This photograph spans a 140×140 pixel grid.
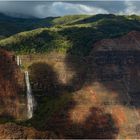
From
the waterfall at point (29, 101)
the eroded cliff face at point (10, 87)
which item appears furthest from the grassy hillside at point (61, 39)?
the waterfall at point (29, 101)

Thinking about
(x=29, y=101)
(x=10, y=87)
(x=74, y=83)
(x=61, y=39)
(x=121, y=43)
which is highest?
(x=61, y=39)

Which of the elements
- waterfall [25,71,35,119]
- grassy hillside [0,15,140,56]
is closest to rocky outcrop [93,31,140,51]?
grassy hillside [0,15,140,56]

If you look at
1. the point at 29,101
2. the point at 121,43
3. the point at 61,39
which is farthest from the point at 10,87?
the point at 121,43

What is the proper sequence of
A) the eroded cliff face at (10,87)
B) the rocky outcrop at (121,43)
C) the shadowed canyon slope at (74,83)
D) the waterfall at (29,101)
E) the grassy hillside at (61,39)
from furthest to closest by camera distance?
the grassy hillside at (61,39)
the rocky outcrop at (121,43)
the waterfall at (29,101)
the eroded cliff face at (10,87)
the shadowed canyon slope at (74,83)

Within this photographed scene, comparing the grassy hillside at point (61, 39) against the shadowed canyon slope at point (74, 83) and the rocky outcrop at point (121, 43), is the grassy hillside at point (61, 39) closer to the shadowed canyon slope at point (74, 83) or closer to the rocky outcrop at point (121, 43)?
the shadowed canyon slope at point (74, 83)

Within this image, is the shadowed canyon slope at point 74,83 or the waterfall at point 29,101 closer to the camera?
the shadowed canyon slope at point 74,83

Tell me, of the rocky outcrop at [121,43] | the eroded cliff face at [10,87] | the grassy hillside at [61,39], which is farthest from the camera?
the grassy hillside at [61,39]

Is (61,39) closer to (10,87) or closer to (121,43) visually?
(121,43)

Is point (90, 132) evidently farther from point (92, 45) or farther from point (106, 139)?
point (92, 45)

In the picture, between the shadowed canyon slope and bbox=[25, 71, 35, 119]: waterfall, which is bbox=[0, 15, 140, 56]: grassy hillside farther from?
bbox=[25, 71, 35, 119]: waterfall
